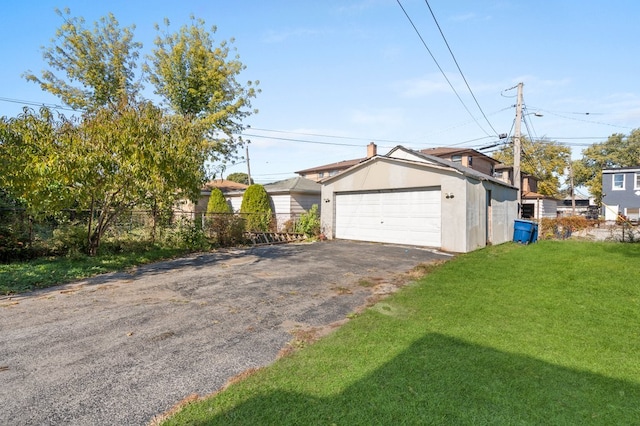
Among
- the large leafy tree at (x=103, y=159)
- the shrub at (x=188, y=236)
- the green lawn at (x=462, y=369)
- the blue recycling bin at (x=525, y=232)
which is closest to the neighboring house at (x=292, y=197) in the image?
the shrub at (x=188, y=236)

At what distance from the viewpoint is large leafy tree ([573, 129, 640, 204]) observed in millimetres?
48219

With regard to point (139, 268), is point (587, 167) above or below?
above

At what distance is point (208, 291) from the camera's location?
612cm

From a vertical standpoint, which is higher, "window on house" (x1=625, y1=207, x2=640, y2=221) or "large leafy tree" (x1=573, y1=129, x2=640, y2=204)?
"large leafy tree" (x1=573, y1=129, x2=640, y2=204)

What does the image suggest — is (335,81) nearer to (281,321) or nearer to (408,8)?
(408,8)

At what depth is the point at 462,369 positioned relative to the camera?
10.1 ft

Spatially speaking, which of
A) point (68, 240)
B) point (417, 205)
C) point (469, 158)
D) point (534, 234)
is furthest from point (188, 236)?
point (469, 158)

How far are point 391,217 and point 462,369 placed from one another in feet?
32.9

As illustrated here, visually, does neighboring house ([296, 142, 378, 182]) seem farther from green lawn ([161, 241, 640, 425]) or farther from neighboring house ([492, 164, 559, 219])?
green lawn ([161, 241, 640, 425])

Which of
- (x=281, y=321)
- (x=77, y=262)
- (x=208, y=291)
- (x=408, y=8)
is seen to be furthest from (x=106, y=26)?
(x=281, y=321)

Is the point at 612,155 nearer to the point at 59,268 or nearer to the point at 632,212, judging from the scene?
the point at 632,212

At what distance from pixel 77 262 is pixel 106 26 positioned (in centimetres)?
1819

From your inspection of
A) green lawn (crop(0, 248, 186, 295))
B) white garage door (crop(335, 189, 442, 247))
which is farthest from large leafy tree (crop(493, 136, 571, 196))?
green lawn (crop(0, 248, 186, 295))

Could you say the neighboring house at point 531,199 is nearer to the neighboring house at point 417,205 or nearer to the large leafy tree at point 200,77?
the neighboring house at point 417,205
